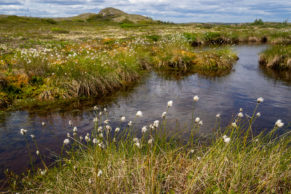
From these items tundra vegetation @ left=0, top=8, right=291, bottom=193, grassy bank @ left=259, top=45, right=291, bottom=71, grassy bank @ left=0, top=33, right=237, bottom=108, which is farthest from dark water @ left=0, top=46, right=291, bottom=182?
grassy bank @ left=259, top=45, right=291, bottom=71

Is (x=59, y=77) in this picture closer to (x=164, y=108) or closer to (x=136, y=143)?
(x=164, y=108)

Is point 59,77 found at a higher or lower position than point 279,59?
lower

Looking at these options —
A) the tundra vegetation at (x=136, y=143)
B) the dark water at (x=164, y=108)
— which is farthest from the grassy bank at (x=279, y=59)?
the dark water at (x=164, y=108)

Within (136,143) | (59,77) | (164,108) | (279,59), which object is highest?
(279,59)

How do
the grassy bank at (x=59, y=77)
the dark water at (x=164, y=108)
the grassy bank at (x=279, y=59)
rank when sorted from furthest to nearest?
1. the grassy bank at (x=279, y=59)
2. the grassy bank at (x=59, y=77)
3. the dark water at (x=164, y=108)

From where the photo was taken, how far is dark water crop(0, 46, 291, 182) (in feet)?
22.4

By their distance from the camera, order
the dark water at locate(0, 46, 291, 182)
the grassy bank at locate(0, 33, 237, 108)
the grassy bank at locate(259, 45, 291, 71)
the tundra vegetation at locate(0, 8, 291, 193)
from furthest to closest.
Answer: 1. the grassy bank at locate(259, 45, 291, 71)
2. the grassy bank at locate(0, 33, 237, 108)
3. the dark water at locate(0, 46, 291, 182)
4. the tundra vegetation at locate(0, 8, 291, 193)

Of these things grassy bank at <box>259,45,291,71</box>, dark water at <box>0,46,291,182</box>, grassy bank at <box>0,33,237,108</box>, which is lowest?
dark water at <box>0,46,291,182</box>

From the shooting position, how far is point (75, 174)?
4293 millimetres

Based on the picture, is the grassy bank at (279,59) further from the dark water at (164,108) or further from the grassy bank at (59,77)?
the grassy bank at (59,77)

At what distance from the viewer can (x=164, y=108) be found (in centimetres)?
964

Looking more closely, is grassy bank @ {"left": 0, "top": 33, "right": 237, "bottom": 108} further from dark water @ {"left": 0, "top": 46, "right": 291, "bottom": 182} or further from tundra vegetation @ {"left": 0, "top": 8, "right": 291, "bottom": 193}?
dark water @ {"left": 0, "top": 46, "right": 291, "bottom": 182}

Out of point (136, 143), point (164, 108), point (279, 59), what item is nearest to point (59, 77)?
point (164, 108)

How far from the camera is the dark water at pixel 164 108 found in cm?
682
